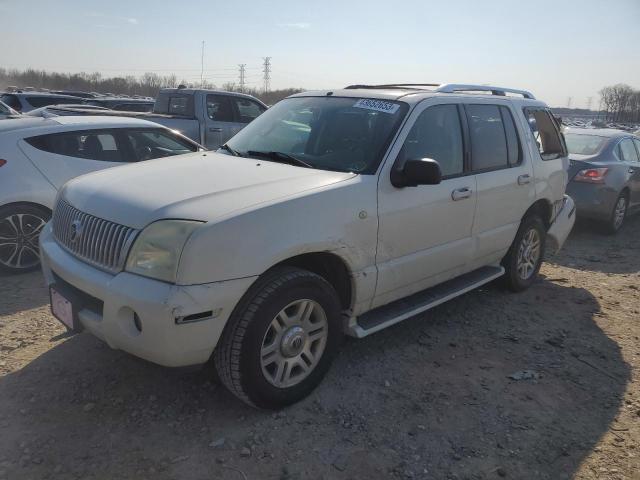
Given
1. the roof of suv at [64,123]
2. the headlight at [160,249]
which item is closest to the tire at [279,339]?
the headlight at [160,249]

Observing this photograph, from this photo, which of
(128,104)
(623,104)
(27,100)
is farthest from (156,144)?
(623,104)

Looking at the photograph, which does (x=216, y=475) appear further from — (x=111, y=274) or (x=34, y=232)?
(x=34, y=232)

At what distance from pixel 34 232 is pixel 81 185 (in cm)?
234

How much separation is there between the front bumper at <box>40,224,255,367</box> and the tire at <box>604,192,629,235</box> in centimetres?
707

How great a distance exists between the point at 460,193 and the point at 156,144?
3743mm

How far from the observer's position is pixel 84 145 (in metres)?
5.64

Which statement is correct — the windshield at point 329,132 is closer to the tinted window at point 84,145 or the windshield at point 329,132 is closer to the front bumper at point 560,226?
the tinted window at point 84,145

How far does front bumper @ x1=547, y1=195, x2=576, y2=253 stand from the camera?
550 centimetres

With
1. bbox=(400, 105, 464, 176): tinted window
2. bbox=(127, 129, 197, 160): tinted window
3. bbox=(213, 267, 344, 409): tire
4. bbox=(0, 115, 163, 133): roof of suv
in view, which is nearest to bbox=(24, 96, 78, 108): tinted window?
bbox=(0, 115, 163, 133): roof of suv

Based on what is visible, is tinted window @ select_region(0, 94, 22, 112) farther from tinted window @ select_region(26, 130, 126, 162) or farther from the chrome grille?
the chrome grille

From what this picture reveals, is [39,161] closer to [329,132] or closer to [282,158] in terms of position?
[282,158]

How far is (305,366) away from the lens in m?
3.19

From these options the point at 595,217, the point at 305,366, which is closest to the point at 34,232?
the point at 305,366

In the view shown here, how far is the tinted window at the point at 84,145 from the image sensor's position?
5.39 m
